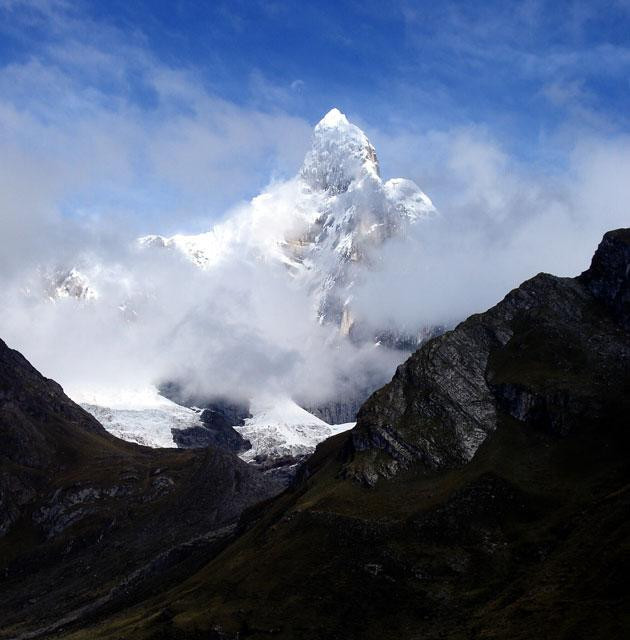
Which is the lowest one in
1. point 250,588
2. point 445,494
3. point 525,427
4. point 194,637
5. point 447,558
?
point 194,637

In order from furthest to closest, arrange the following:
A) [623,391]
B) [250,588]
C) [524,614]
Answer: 1. [623,391]
2. [250,588]
3. [524,614]

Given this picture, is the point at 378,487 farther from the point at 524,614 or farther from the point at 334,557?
the point at 524,614

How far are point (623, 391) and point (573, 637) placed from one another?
93929 mm

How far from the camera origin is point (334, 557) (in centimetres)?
16888

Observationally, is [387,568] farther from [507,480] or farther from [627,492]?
[627,492]

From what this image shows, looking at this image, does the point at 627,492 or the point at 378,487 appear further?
the point at 378,487

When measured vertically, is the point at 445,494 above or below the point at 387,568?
above

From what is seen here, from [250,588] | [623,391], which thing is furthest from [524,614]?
[623,391]

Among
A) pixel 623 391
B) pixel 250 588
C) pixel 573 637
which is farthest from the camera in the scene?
pixel 623 391

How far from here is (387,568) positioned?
526 feet

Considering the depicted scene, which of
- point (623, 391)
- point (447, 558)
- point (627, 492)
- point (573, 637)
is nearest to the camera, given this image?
point (573, 637)

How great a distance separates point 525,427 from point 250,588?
78158mm

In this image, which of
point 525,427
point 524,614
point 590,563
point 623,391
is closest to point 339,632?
point 524,614

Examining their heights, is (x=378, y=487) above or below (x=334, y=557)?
above
